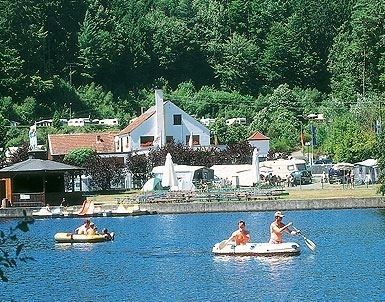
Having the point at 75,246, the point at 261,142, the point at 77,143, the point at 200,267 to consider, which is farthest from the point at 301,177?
the point at 200,267

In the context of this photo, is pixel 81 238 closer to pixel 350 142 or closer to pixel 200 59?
pixel 350 142

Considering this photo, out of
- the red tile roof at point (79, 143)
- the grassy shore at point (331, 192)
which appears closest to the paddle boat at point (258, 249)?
the grassy shore at point (331, 192)

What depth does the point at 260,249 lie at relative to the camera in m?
45.1

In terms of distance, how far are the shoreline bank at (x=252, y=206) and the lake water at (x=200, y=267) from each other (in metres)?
3.02

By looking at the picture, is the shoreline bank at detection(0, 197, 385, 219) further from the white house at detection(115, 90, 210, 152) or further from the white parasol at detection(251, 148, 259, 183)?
the white house at detection(115, 90, 210, 152)

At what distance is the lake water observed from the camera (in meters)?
37.1

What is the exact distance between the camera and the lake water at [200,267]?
37125mm

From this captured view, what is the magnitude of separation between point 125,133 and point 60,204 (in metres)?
27.7

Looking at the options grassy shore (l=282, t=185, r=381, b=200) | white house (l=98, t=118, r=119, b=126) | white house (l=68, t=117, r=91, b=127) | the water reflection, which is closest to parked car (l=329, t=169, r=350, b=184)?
grassy shore (l=282, t=185, r=381, b=200)

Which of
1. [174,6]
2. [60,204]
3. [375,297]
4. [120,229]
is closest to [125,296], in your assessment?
[375,297]

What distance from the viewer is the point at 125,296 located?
123ft

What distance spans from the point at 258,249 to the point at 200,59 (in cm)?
10332

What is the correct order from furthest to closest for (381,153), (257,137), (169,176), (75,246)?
(257,137) < (169,176) < (381,153) < (75,246)

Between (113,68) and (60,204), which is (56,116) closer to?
(113,68)
